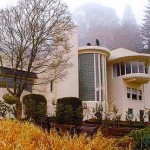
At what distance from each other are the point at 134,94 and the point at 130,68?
107 inches

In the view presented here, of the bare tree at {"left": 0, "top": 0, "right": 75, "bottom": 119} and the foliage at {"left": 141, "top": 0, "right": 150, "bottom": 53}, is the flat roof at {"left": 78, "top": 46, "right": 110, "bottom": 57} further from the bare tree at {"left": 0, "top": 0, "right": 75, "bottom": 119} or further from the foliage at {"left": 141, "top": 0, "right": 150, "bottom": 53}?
the foliage at {"left": 141, "top": 0, "right": 150, "bottom": 53}

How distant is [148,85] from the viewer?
33.9 m

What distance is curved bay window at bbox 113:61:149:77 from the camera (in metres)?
31.2

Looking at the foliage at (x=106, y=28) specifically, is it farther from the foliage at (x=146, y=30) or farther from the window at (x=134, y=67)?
the window at (x=134, y=67)

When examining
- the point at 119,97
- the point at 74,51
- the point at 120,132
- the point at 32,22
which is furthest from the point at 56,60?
the point at 119,97

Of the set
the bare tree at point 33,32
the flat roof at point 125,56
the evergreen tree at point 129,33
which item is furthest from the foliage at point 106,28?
the bare tree at point 33,32

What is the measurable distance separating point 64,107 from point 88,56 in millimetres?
13435

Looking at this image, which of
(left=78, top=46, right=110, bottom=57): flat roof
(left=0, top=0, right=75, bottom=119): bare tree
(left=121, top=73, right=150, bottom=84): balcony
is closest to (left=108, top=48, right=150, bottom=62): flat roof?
(left=121, top=73, right=150, bottom=84): balcony

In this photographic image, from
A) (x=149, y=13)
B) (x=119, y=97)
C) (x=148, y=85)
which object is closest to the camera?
(x=119, y=97)

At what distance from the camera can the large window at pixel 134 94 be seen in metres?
31.2

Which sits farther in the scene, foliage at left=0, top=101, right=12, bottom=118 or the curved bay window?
the curved bay window

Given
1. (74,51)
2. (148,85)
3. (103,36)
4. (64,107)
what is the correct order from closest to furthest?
(64,107)
(74,51)
(148,85)
(103,36)

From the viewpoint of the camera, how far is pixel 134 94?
104ft

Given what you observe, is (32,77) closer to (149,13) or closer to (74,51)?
(74,51)
